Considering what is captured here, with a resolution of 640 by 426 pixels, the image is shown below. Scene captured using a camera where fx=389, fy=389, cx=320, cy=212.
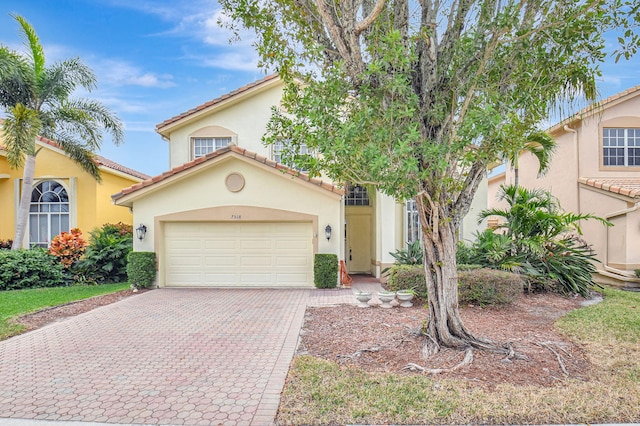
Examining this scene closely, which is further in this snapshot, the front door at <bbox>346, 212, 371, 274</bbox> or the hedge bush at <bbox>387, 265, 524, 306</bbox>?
the front door at <bbox>346, 212, 371, 274</bbox>

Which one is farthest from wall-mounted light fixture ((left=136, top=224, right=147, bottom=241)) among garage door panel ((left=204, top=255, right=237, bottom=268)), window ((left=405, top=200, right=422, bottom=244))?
window ((left=405, top=200, right=422, bottom=244))

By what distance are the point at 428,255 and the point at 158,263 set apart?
10.3 m

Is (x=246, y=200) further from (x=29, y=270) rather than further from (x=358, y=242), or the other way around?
(x=29, y=270)

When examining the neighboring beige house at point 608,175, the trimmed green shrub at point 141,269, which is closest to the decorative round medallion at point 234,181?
the trimmed green shrub at point 141,269

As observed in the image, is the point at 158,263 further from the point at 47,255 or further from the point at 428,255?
the point at 428,255

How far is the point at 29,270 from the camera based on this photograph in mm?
14398

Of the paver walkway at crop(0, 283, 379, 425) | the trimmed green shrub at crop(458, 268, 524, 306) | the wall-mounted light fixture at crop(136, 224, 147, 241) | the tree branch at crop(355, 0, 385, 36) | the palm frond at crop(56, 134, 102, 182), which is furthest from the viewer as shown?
the palm frond at crop(56, 134, 102, 182)

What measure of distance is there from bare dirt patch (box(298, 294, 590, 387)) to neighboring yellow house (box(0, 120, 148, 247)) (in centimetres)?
1311

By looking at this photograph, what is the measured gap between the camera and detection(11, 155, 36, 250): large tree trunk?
15.7 m

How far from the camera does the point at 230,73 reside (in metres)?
15.1

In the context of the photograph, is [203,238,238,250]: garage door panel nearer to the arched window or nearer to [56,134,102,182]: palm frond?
[56,134,102,182]: palm frond

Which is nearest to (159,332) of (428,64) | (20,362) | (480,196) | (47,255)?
(20,362)

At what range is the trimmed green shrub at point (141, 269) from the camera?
13.0m

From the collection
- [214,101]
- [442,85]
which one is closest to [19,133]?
[214,101]
